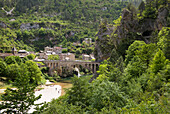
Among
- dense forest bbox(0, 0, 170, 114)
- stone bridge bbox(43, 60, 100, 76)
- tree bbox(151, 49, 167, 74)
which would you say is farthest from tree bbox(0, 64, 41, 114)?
stone bridge bbox(43, 60, 100, 76)

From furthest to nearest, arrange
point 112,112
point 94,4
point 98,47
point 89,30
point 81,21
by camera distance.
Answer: point 94,4 < point 81,21 < point 89,30 < point 98,47 < point 112,112

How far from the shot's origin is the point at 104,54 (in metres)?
50.3

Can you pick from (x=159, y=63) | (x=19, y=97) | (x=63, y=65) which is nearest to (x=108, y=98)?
(x=19, y=97)

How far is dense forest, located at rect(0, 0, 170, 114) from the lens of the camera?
10.7 meters

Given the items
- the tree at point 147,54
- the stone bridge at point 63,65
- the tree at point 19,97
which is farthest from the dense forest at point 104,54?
the stone bridge at point 63,65

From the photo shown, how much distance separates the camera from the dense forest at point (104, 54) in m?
10.7

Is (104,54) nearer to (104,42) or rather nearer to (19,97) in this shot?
(104,42)

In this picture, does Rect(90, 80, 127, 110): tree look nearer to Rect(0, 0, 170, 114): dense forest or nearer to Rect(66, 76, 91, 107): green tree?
Rect(0, 0, 170, 114): dense forest

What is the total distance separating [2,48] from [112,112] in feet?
254

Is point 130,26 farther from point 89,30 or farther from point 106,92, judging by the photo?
point 89,30

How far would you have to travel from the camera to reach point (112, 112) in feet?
27.8

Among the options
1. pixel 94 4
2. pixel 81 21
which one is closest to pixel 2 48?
pixel 81 21

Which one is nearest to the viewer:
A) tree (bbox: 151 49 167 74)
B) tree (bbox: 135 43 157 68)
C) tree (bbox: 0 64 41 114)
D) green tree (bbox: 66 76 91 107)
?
tree (bbox: 0 64 41 114)

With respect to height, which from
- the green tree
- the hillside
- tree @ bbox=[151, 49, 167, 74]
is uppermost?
the hillside
